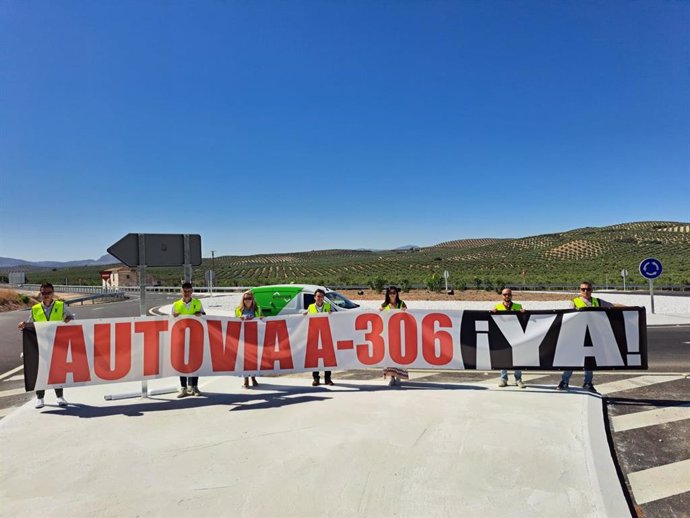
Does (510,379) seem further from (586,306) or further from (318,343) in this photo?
(318,343)

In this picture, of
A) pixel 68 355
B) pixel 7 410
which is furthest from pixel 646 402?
pixel 7 410

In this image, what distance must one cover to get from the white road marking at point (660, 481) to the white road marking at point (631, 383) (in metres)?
2.95

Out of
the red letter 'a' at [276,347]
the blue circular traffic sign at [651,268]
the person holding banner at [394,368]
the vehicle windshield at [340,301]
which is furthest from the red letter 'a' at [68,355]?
the blue circular traffic sign at [651,268]

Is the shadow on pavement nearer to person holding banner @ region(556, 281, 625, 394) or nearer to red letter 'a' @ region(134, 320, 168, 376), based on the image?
red letter 'a' @ region(134, 320, 168, 376)

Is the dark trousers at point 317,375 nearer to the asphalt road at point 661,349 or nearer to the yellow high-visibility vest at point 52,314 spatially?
the yellow high-visibility vest at point 52,314

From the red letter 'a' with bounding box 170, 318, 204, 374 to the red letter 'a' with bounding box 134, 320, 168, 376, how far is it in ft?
0.68

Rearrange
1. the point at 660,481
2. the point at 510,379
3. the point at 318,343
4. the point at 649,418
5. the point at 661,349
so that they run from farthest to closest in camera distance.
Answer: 1. the point at 661,349
2. the point at 510,379
3. the point at 318,343
4. the point at 649,418
5. the point at 660,481

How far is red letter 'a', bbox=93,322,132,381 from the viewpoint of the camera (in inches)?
285

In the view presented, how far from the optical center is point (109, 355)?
725 cm

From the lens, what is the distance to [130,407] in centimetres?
703

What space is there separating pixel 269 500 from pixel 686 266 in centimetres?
7937

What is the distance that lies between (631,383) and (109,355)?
9.08 meters

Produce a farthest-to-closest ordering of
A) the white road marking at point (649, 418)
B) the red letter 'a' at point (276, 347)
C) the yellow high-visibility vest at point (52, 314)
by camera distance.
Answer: the red letter 'a' at point (276, 347)
the yellow high-visibility vest at point (52, 314)
the white road marking at point (649, 418)

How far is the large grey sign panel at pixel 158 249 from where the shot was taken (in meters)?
7.67
